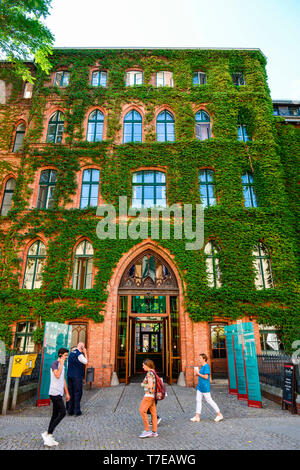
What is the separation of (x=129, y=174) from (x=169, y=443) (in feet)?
41.7

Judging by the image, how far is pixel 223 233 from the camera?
14312 mm

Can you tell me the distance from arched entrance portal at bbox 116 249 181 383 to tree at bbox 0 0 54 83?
36.6 feet

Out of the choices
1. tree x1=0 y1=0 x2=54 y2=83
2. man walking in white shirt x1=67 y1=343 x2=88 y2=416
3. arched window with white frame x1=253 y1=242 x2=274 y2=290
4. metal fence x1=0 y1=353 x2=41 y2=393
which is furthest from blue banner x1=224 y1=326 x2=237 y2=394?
tree x1=0 y1=0 x2=54 y2=83

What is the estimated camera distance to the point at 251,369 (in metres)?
8.89

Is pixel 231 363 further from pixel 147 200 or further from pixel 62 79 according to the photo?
pixel 62 79

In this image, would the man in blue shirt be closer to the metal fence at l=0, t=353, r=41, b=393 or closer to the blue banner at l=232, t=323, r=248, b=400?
the blue banner at l=232, t=323, r=248, b=400

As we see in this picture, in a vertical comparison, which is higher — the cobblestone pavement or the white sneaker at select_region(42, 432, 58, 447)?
the white sneaker at select_region(42, 432, 58, 447)

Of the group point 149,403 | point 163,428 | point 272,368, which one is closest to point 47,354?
point 163,428

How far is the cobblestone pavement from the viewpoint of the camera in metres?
5.48

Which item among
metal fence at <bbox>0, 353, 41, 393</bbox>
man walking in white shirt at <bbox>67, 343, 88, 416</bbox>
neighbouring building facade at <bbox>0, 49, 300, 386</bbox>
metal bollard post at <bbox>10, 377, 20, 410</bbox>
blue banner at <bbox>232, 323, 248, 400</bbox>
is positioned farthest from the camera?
neighbouring building facade at <bbox>0, 49, 300, 386</bbox>

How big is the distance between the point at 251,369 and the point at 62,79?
1946 centimetres

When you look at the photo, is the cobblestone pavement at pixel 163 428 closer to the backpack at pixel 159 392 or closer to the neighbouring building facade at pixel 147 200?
the backpack at pixel 159 392
